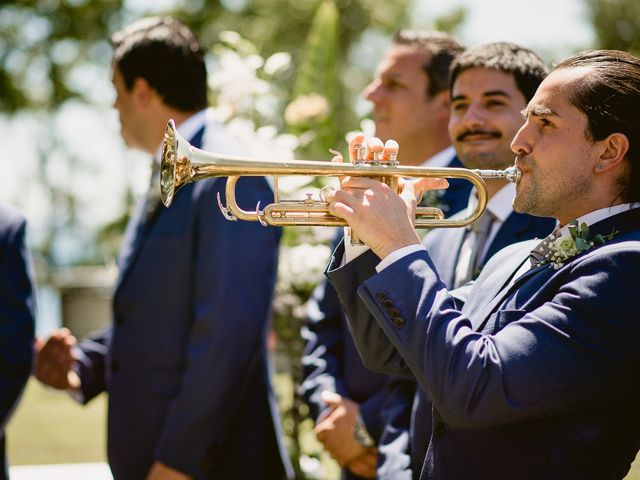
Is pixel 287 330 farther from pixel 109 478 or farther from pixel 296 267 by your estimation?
pixel 109 478

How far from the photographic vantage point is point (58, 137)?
34.7 m

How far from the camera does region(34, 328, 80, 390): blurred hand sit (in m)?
4.59

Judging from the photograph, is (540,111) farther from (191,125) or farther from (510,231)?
(191,125)

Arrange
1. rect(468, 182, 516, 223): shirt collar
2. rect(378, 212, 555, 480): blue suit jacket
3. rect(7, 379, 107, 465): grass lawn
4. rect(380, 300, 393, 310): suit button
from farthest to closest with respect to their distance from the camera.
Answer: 1. rect(7, 379, 107, 465): grass lawn
2. rect(468, 182, 516, 223): shirt collar
3. rect(378, 212, 555, 480): blue suit jacket
4. rect(380, 300, 393, 310): suit button

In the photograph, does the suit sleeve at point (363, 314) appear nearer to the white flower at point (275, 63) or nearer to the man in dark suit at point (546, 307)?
the man in dark suit at point (546, 307)

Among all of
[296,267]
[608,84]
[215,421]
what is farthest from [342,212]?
[296,267]

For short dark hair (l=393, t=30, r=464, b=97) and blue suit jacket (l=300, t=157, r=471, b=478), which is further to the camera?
short dark hair (l=393, t=30, r=464, b=97)

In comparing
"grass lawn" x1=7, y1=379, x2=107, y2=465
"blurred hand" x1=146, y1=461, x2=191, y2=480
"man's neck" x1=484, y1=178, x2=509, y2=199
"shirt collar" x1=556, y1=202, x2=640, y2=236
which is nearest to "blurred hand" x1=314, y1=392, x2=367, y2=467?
"blurred hand" x1=146, y1=461, x2=191, y2=480

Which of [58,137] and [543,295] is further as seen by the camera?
[58,137]

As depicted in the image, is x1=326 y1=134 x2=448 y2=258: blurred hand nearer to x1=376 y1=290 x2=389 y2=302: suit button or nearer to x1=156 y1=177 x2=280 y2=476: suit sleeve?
x1=376 y1=290 x2=389 y2=302: suit button

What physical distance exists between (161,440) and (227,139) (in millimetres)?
1396

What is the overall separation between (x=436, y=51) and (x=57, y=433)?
23.4 feet

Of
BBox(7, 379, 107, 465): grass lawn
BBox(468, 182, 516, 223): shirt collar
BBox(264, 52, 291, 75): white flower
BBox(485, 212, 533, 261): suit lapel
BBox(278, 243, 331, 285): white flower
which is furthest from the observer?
BBox(7, 379, 107, 465): grass lawn

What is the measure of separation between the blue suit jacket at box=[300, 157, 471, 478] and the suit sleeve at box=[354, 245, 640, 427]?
157 centimetres
